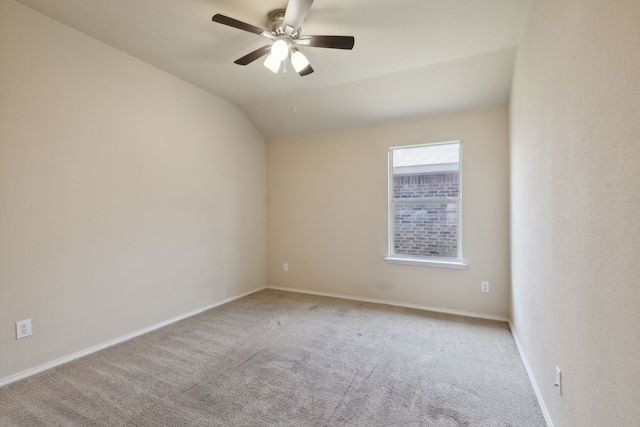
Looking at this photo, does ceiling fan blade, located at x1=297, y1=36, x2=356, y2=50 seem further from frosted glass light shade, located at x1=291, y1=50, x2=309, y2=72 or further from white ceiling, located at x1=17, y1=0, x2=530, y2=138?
white ceiling, located at x1=17, y1=0, x2=530, y2=138

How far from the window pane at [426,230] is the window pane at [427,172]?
0.15 meters

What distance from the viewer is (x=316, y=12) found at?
2146 mm

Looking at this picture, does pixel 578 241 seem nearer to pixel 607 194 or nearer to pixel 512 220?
pixel 607 194

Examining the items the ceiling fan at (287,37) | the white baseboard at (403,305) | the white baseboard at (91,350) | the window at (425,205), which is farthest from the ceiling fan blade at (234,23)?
the white baseboard at (403,305)

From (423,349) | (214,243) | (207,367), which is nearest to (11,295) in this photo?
(207,367)

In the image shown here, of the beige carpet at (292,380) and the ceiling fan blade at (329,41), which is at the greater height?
the ceiling fan blade at (329,41)

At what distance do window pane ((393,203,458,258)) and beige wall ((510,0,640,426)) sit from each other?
1.50 meters

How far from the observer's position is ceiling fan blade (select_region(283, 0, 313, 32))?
5.78 ft

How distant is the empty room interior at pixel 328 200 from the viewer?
3.94 ft

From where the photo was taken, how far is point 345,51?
2.62 meters

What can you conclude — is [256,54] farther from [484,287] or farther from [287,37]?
[484,287]

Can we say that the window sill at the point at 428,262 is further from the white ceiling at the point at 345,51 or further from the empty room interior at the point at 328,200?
the white ceiling at the point at 345,51

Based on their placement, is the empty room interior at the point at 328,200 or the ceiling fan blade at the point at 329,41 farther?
the ceiling fan blade at the point at 329,41

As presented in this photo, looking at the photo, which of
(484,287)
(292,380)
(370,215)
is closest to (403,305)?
(484,287)
